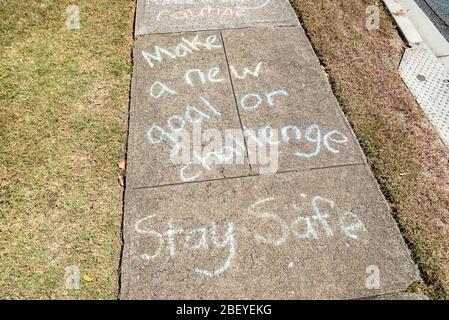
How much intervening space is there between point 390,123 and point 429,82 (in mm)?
950

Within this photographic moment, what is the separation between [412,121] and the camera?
4383mm

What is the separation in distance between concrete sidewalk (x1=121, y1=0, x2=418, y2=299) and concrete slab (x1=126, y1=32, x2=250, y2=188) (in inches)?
0.5

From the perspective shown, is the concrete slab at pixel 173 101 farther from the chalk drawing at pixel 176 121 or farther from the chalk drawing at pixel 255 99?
the chalk drawing at pixel 255 99

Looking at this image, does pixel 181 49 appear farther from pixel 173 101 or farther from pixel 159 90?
pixel 173 101

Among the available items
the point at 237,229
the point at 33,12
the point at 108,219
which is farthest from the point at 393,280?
the point at 33,12

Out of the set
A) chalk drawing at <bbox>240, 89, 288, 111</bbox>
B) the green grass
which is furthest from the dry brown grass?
the green grass

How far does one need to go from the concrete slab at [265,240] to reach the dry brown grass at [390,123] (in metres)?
0.21

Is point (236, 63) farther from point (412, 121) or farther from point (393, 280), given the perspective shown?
point (393, 280)

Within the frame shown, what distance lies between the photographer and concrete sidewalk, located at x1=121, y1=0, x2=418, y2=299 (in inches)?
128

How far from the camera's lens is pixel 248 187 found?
3.76 meters

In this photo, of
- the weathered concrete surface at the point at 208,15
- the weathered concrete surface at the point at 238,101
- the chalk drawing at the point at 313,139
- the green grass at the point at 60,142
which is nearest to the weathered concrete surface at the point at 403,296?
the weathered concrete surface at the point at 238,101

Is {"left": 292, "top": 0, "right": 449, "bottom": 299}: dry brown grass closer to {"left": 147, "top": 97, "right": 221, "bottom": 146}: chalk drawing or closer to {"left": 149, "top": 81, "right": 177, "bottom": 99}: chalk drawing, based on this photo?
{"left": 147, "top": 97, "right": 221, "bottom": 146}: chalk drawing
